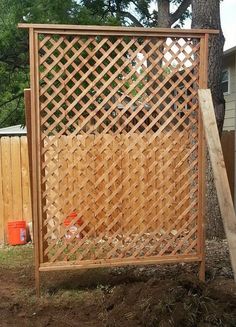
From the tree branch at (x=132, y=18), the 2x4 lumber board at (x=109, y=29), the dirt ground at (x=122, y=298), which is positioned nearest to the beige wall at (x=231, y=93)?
the tree branch at (x=132, y=18)

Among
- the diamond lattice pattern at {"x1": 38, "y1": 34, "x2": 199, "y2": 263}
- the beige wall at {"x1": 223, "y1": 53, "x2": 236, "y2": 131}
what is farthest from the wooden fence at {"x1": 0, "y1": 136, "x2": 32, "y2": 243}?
the beige wall at {"x1": 223, "y1": 53, "x2": 236, "y2": 131}

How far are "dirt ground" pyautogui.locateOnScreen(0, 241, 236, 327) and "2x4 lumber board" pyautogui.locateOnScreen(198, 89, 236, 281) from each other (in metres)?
0.48

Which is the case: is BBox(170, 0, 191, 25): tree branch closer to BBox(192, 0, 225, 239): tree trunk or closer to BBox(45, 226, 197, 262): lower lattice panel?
BBox(192, 0, 225, 239): tree trunk

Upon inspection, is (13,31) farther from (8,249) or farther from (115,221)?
(115,221)

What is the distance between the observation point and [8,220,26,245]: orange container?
263 inches

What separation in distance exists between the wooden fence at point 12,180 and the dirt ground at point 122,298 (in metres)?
1.72

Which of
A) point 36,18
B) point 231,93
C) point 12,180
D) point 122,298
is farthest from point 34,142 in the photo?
point 231,93

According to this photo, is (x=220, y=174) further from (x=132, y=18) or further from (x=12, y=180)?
(x=132, y=18)

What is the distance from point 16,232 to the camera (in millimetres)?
6676

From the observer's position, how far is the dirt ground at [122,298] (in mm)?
3215

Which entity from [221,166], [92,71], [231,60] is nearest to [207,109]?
[221,166]

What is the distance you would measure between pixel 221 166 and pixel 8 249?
13.2 ft

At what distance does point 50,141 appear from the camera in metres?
4.00

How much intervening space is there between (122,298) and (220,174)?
1.33 metres
